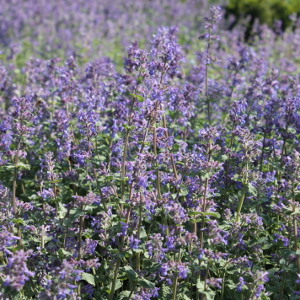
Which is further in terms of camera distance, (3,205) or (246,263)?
(3,205)

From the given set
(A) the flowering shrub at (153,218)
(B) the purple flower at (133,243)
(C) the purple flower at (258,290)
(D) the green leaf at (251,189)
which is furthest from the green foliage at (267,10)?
(C) the purple flower at (258,290)

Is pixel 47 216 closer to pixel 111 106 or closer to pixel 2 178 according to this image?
pixel 2 178

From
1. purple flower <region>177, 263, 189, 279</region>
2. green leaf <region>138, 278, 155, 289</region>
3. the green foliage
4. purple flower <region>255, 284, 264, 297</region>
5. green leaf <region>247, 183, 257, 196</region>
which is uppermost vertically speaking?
the green foliage

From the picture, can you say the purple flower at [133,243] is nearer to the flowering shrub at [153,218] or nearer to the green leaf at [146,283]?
the flowering shrub at [153,218]

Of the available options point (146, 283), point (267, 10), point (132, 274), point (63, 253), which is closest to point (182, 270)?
point (146, 283)

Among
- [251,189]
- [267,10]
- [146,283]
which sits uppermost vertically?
[267,10]

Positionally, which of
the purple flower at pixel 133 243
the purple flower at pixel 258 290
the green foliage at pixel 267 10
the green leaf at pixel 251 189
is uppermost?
the green foliage at pixel 267 10

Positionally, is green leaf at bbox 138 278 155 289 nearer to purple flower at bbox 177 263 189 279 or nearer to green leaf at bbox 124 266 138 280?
green leaf at bbox 124 266 138 280

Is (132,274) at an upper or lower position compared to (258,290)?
lower

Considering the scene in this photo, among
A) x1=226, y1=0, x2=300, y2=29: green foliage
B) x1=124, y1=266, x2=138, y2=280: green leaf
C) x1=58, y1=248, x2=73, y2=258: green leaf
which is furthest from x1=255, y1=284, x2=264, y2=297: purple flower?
x1=226, y1=0, x2=300, y2=29: green foliage

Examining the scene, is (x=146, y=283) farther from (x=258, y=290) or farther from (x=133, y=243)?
(x=258, y=290)

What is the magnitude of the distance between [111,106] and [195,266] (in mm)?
2676

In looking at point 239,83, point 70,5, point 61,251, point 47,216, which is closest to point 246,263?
point 61,251

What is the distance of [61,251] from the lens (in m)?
3.66
